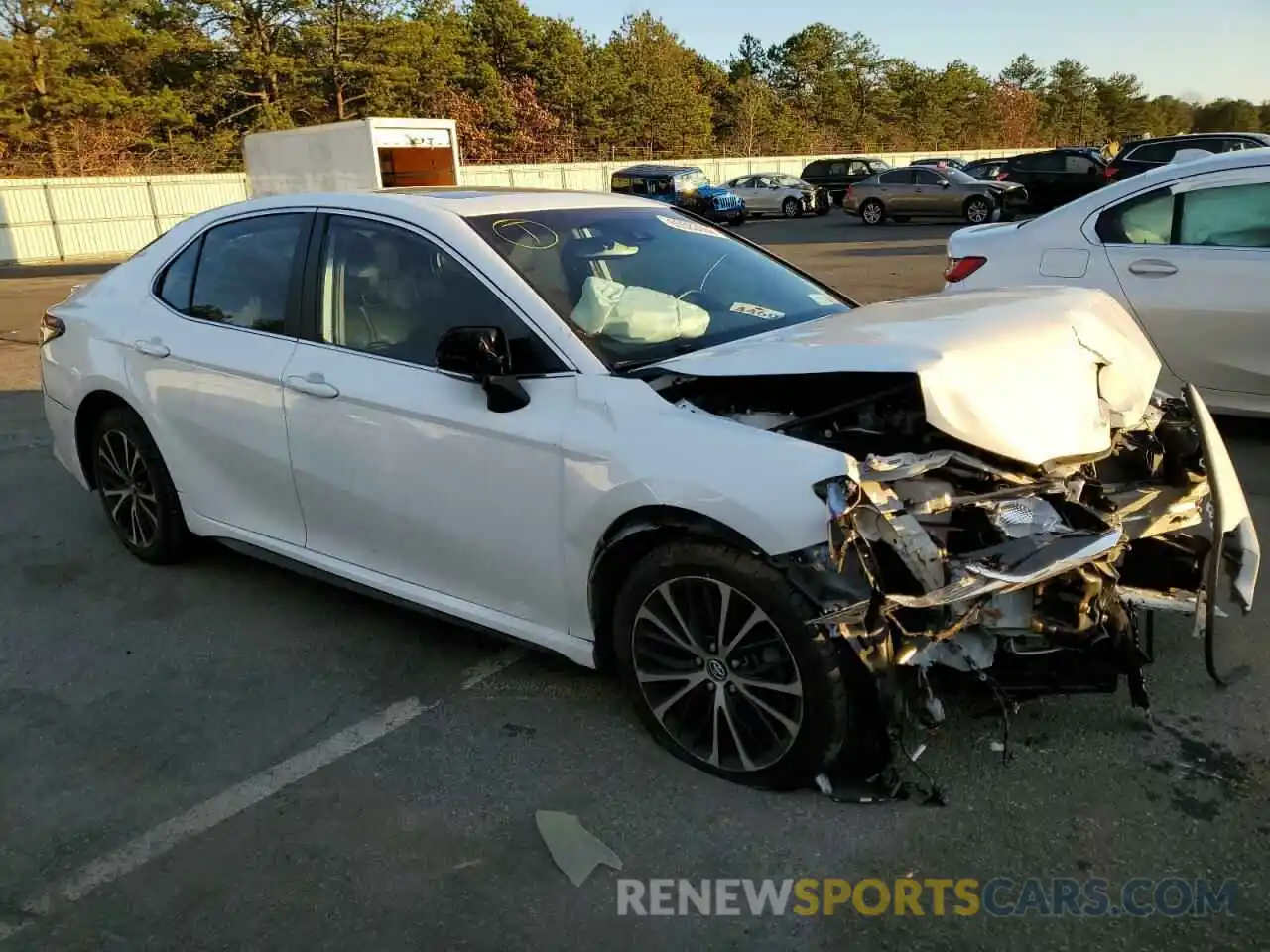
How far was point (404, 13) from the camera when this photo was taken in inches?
1810

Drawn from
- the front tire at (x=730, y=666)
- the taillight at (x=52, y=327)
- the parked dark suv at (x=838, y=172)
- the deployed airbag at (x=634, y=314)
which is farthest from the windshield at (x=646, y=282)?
the parked dark suv at (x=838, y=172)

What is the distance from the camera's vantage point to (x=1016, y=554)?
2.64 metres

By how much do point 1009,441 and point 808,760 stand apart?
1037 mm

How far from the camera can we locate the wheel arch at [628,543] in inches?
109

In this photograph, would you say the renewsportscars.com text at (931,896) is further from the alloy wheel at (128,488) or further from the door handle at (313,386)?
the alloy wheel at (128,488)

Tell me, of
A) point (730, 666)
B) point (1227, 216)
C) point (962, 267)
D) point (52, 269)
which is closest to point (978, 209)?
point (962, 267)

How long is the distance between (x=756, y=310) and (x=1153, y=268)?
127 inches

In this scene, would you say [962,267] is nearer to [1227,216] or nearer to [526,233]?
[1227,216]

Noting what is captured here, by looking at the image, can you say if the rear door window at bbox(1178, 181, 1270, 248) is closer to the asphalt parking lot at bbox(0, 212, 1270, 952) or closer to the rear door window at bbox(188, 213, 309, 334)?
the asphalt parking lot at bbox(0, 212, 1270, 952)

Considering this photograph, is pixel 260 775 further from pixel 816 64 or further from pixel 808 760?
pixel 816 64

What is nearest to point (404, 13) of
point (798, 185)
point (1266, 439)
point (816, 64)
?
point (798, 185)

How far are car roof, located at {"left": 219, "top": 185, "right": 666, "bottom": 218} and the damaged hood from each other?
3.26 ft

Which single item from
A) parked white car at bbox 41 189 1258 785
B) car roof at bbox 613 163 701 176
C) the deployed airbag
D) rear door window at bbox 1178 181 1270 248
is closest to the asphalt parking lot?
parked white car at bbox 41 189 1258 785

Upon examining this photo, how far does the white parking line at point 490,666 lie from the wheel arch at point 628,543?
0.62 metres
